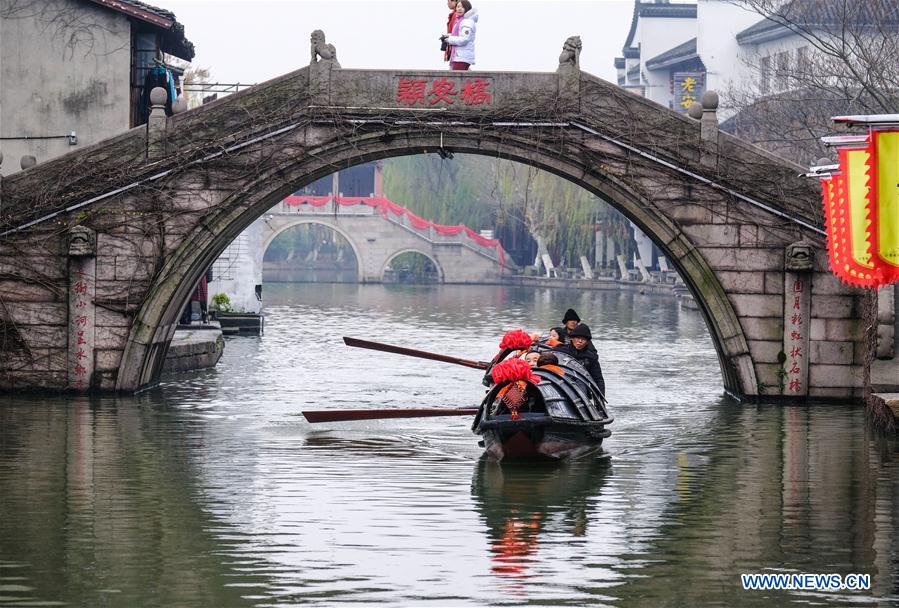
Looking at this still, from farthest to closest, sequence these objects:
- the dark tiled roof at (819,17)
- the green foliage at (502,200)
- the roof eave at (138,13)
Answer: the green foliage at (502,200) < the dark tiled roof at (819,17) < the roof eave at (138,13)

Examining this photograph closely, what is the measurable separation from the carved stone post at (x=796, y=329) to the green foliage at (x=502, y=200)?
34911 millimetres

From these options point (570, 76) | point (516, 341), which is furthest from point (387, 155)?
point (516, 341)

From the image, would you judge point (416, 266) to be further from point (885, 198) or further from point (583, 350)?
point (885, 198)

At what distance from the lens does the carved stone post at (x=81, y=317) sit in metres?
21.2

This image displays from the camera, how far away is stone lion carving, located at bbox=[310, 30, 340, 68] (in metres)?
21.0

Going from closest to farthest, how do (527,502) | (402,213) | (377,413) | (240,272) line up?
(527,502) → (377,413) → (240,272) → (402,213)

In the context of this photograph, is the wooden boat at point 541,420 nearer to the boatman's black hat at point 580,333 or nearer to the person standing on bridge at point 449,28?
the boatman's black hat at point 580,333

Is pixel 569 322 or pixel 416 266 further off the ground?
pixel 416 266

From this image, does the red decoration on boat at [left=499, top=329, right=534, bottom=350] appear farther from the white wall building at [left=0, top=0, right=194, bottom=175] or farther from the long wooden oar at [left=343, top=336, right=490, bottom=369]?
the white wall building at [left=0, top=0, right=194, bottom=175]

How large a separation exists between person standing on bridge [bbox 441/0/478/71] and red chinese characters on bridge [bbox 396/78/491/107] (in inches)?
19.9

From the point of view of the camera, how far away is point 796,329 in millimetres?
21047

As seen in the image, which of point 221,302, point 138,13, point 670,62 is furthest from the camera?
point 670,62

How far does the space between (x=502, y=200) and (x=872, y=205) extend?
5221 cm

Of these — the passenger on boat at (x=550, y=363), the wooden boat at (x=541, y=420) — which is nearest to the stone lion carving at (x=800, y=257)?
the passenger on boat at (x=550, y=363)
